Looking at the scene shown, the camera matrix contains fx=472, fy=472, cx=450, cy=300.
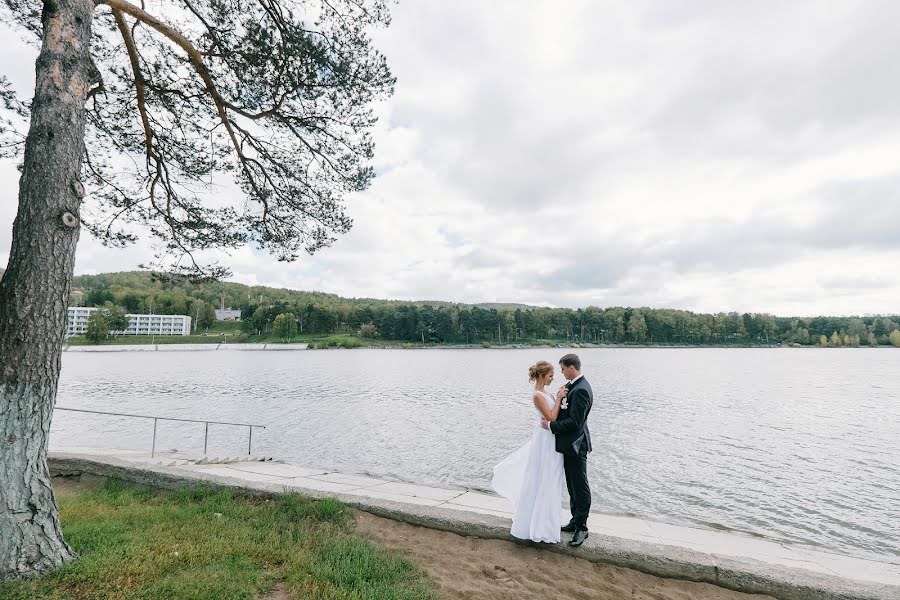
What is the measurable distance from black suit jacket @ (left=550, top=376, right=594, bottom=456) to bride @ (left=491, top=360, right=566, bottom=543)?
0.10m

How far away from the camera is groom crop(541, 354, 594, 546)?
17.2ft

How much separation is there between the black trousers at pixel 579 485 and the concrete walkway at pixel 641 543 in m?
0.29

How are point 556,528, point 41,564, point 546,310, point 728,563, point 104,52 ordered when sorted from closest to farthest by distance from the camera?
point 41,564 → point 728,563 → point 556,528 → point 104,52 → point 546,310

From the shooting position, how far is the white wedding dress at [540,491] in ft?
17.5

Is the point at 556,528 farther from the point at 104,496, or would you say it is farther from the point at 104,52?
the point at 104,52

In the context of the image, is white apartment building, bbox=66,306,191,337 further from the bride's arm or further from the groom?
the groom

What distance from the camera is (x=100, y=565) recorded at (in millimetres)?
4219

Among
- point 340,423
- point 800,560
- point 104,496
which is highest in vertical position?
point 104,496

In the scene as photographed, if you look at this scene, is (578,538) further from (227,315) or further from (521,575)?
(227,315)

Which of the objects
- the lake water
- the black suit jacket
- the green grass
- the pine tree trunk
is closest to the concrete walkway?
the green grass

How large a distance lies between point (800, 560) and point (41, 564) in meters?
8.98

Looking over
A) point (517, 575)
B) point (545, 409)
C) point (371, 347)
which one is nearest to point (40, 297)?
point (545, 409)

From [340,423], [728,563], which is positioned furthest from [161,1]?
[340,423]

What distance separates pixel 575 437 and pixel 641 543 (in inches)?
58.8
